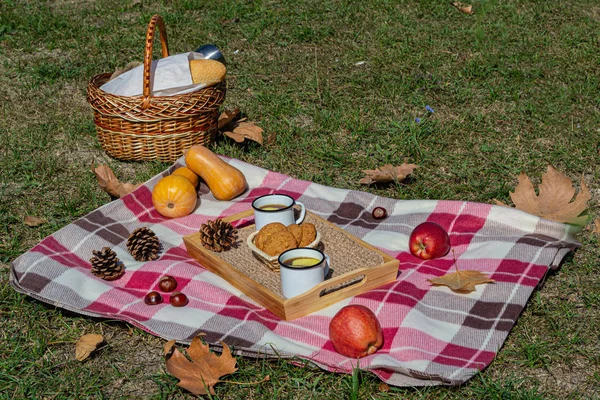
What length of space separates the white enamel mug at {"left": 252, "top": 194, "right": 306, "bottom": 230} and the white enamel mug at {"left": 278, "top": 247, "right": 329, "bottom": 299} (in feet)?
1.43

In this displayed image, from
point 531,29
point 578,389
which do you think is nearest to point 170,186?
point 578,389

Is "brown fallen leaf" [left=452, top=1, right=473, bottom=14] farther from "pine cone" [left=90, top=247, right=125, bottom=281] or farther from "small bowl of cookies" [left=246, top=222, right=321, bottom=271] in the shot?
"pine cone" [left=90, top=247, right=125, bottom=281]

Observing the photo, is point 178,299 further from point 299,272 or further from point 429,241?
point 429,241

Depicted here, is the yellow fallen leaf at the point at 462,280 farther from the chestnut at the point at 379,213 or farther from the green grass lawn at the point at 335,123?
the chestnut at the point at 379,213

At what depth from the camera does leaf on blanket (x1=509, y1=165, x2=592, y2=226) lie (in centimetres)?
349

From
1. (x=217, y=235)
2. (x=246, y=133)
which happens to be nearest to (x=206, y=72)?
(x=246, y=133)

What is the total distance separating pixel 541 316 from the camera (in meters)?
2.90

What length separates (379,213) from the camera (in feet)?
11.9

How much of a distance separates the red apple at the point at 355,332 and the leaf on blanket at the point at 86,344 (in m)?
0.93

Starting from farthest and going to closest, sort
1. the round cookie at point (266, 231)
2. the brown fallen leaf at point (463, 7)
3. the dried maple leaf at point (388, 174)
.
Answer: the brown fallen leaf at point (463, 7) → the dried maple leaf at point (388, 174) → the round cookie at point (266, 231)

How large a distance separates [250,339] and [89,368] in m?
0.62

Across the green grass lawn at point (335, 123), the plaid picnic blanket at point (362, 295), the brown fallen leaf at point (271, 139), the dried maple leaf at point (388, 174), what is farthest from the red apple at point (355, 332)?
the brown fallen leaf at point (271, 139)

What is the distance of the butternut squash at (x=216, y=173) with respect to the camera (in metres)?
3.84

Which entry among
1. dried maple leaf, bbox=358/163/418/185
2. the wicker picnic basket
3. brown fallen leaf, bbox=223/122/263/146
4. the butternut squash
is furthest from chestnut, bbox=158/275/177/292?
brown fallen leaf, bbox=223/122/263/146
